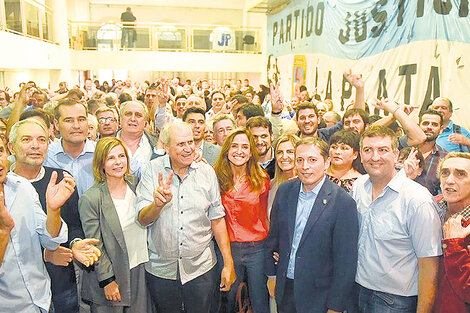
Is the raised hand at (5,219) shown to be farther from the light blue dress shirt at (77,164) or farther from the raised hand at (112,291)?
the light blue dress shirt at (77,164)

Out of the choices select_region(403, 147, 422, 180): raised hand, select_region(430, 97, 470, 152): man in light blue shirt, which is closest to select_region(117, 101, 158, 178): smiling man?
select_region(403, 147, 422, 180): raised hand

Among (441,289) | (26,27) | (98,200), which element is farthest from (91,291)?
(26,27)

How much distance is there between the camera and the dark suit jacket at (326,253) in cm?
226

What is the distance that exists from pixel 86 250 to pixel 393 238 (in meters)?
1.78

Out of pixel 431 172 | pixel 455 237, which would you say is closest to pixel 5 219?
pixel 455 237

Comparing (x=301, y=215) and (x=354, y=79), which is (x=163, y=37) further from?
(x=301, y=215)

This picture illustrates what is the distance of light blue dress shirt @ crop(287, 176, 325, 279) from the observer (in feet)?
7.89

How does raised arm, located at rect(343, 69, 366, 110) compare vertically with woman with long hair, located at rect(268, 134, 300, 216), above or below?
above

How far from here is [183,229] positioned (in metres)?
2.61

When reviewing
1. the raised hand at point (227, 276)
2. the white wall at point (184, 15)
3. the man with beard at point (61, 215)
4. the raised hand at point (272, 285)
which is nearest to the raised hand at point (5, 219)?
the man with beard at point (61, 215)

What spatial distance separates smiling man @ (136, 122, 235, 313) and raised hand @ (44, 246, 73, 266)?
1.53ft

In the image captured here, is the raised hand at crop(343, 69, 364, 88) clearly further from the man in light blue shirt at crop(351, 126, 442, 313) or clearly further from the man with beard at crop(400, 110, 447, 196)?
the man in light blue shirt at crop(351, 126, 442, 313)

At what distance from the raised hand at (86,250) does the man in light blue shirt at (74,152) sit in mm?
774

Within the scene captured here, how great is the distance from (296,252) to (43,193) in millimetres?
1612
